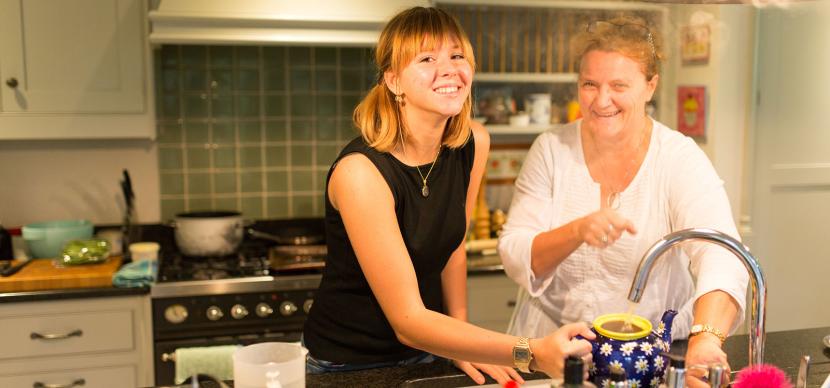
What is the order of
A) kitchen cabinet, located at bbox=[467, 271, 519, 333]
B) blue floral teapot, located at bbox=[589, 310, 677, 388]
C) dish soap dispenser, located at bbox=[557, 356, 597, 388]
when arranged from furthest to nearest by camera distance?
kitchen cabinet, located at bbox=[467, 271, 519, 333] < blue floral teapot, located at bbox=[589, 310, 677, 388] < dish soap dispenser, located at bbox=[557, 356, 597, 388]

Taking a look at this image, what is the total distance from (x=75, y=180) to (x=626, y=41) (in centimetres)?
219

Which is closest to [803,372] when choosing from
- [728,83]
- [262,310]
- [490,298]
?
[490,298]

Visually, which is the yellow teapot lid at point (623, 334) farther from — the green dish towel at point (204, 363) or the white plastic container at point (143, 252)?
the white plastic container at point (143, 252)

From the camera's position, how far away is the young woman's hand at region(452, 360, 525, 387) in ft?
4.81

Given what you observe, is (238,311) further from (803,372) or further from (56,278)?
(803,372)

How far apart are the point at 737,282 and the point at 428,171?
25.0 inches

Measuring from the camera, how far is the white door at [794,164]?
300 centimetres

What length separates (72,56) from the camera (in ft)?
8.63

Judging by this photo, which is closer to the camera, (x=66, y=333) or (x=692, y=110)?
(x=66, y=333)

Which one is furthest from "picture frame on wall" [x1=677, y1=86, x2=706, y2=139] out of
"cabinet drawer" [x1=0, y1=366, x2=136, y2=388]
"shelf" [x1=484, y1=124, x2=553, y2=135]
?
"cabinet drawer" [x1=0, y1=366, x2=136, y2=388]

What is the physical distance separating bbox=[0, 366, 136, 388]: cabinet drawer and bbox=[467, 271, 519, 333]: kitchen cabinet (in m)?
1.16

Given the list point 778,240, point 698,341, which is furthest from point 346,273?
point 778,240

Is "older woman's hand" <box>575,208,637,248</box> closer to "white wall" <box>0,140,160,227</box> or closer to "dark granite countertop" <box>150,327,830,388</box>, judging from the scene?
"dark granite countertop" <box>150,327,830,388</box>

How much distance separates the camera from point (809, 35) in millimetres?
3004
